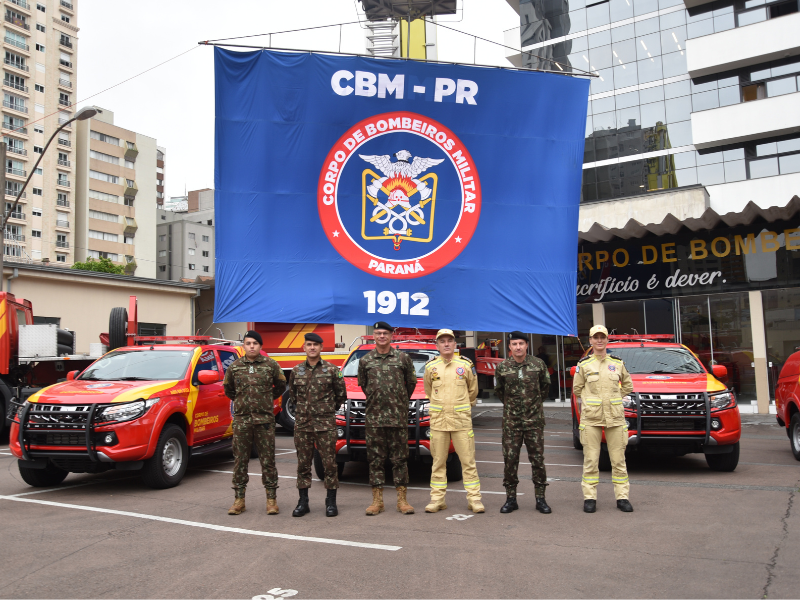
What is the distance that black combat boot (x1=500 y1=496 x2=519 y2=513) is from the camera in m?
7.09

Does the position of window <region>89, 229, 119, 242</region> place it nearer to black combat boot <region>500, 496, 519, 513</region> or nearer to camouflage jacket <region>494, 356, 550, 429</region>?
camouflage jacket <region>494, 356, 550, 429</region>

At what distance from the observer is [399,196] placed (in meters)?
10.0

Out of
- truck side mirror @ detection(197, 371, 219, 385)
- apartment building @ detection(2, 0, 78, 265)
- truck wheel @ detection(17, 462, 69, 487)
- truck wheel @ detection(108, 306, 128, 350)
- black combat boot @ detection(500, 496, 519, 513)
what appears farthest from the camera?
apartment building @ detection(2, 0, 78, 265)

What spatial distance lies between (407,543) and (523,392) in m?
2.25

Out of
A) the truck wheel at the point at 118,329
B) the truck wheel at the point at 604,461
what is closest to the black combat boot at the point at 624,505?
the truck wheel at the point at 604,461

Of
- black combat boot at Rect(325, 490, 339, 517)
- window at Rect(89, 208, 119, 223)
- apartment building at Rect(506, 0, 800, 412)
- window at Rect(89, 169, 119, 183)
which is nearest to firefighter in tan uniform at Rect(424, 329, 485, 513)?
black combat boot at Rect(325, 490, 339, 517)

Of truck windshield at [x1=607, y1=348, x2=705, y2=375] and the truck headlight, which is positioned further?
truck windshield at [x1=607, y1=348, x2=705, y2=375]

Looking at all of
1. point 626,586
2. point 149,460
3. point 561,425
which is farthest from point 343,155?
point 561,425

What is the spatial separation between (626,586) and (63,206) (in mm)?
79730

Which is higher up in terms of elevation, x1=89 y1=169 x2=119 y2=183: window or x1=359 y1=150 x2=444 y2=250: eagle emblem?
x1=89 y1=169 x2=119 y2=183: window

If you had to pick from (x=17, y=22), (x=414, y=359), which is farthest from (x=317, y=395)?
(x=17, y=22)

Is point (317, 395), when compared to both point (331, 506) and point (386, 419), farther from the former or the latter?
point (331, 506)

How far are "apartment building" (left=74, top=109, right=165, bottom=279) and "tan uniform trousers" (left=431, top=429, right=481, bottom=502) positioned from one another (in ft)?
240

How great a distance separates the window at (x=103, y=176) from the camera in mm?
75863
